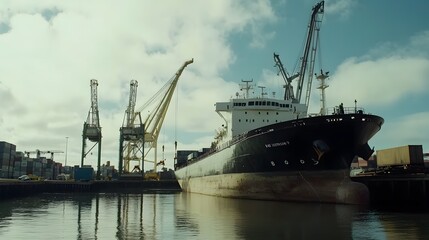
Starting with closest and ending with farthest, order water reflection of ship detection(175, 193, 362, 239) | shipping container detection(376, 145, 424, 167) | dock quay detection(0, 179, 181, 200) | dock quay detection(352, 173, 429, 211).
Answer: water reflection of ship detection(175, 193, 362, 239)
dock quay detection(352, 173, 429, 211)
shipping container detection(376, 145, 424, 167)
dock quay detection(0, 179, 181, 200)

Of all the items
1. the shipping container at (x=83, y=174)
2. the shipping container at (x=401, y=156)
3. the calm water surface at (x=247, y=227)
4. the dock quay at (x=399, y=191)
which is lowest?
the calm water surface at (x=247, y=227)

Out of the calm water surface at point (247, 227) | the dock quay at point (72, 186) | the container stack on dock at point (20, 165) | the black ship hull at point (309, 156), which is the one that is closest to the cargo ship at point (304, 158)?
the black ship hull at point (309, 156)

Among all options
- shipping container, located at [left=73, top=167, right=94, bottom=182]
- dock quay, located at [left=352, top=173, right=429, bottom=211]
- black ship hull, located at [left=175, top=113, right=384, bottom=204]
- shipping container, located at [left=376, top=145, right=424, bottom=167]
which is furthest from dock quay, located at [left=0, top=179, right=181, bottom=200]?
shipping container, located at [left=376, top=145, right=424, bottom=167]

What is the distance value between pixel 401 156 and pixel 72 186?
57758 mm

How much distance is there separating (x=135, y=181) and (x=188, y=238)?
255 feet

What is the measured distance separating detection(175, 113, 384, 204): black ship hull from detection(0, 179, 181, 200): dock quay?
96.3 ft

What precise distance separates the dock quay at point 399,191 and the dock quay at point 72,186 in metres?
38.7

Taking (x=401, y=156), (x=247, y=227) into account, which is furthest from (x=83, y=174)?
(x=247, y=227)

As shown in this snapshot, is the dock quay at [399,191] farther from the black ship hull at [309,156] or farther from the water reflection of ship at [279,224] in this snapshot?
the water reflection of ship at [279,224]

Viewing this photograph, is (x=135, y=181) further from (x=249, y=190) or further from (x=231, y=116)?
(x=249, y=190)

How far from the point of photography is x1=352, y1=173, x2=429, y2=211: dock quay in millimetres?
31034

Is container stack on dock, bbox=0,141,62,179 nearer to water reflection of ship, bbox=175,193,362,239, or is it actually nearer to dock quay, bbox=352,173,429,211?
water reflection of ship, bbox=175,193,362,239

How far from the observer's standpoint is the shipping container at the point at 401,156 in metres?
36.1

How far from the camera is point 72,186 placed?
72750 mm
